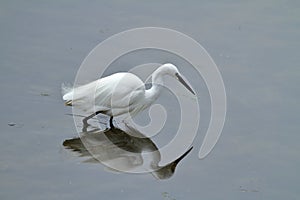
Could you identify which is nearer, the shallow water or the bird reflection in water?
the shallow water

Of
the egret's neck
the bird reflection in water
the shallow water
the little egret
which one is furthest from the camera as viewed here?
the egret's neck

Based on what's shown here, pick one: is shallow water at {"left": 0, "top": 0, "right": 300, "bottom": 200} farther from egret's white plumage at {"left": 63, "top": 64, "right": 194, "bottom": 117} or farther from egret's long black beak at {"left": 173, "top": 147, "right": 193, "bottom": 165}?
egret's white plumage at {"left": 63, "top": 64, "right": 194, "bottom": 117}

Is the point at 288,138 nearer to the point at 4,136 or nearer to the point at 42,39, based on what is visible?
the point at 4,136

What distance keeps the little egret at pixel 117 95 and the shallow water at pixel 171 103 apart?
13.6 inches

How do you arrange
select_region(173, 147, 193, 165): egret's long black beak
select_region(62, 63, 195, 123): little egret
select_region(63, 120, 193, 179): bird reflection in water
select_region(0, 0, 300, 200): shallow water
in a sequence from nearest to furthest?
select_region(0, 0, 300, 200): shallow water → select_region(63, 120, 193, 179): bird reflection in water → select_region(173, 147, 193, 165): egret's long black beak → select_region(62, 63, 195, 123): little egret

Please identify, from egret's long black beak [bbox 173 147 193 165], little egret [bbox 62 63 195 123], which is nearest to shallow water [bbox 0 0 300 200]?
egret's long black beak [bbox 173 147 193 165]

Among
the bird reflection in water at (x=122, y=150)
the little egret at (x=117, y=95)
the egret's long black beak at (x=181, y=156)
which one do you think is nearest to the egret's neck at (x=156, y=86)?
the little egret at (x=117, y=95)

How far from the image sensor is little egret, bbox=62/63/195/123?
287 inches

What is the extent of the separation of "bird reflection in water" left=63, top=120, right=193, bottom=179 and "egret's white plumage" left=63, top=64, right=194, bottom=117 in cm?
27

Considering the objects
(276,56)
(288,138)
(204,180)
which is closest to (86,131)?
(204,180)

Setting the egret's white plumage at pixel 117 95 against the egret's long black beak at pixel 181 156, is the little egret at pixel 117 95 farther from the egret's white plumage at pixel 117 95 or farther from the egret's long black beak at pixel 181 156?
the egret's long black beak at pixel 181 156

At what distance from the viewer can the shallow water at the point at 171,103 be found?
20.9 feet

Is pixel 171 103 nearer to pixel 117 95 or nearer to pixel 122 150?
pixel 117 95

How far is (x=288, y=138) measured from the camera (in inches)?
299
